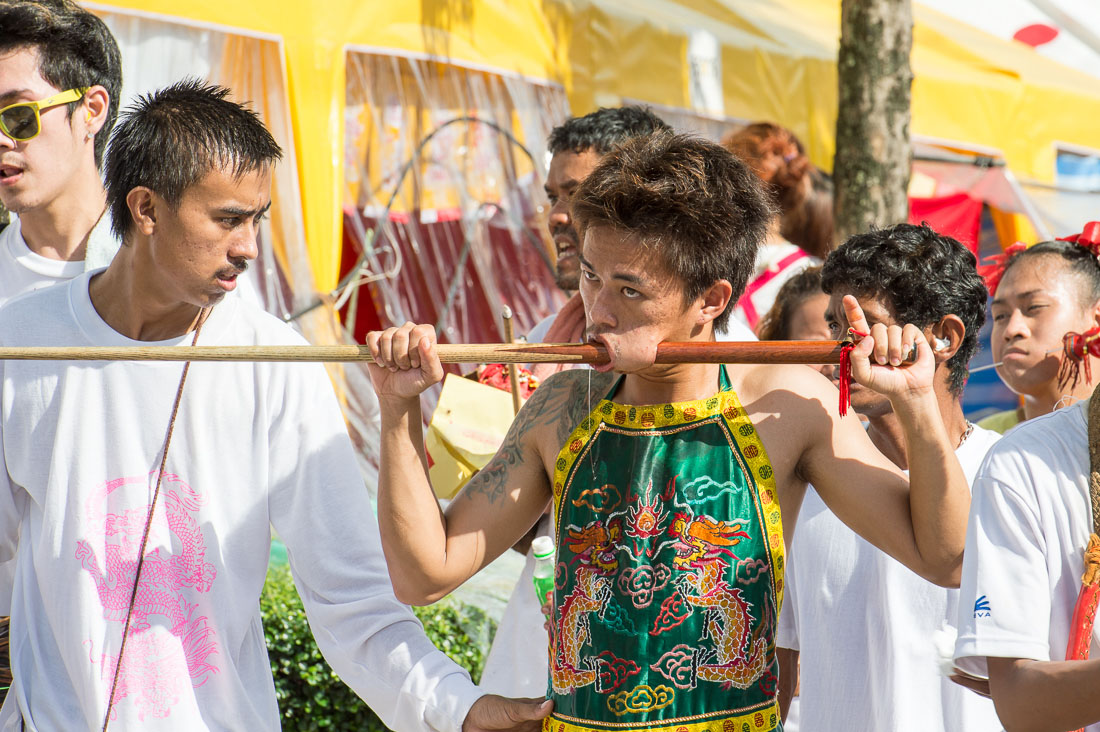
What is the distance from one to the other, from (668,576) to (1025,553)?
643 millimetres

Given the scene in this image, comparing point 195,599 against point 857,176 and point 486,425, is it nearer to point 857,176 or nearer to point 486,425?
point 486,425

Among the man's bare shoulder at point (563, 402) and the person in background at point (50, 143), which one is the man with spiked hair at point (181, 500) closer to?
the man's bare shoulder at point (563, 402)

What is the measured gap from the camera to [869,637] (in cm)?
288

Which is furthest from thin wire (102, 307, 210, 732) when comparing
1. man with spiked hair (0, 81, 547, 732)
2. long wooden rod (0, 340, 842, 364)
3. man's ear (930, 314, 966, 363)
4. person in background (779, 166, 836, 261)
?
person in background (779, 166, 836, 261)

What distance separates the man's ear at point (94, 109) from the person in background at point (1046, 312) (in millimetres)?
2830

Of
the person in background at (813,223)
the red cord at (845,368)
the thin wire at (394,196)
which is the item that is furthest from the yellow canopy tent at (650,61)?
the red cord at (845,368)

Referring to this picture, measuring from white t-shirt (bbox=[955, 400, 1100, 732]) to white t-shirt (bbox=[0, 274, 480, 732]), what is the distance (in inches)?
40.9

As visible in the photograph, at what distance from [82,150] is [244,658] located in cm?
167

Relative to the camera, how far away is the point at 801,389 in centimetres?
243

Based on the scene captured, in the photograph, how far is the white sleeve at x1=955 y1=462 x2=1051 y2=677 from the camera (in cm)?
204

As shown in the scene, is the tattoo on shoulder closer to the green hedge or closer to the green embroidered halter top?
the green embroidered halter top

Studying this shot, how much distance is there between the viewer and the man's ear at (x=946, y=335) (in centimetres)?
297

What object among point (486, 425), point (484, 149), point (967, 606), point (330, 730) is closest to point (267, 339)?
point (486, 425)

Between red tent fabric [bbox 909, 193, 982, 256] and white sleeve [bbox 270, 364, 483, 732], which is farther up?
red tent fabric [bbox 909, 193, 982, 256]
